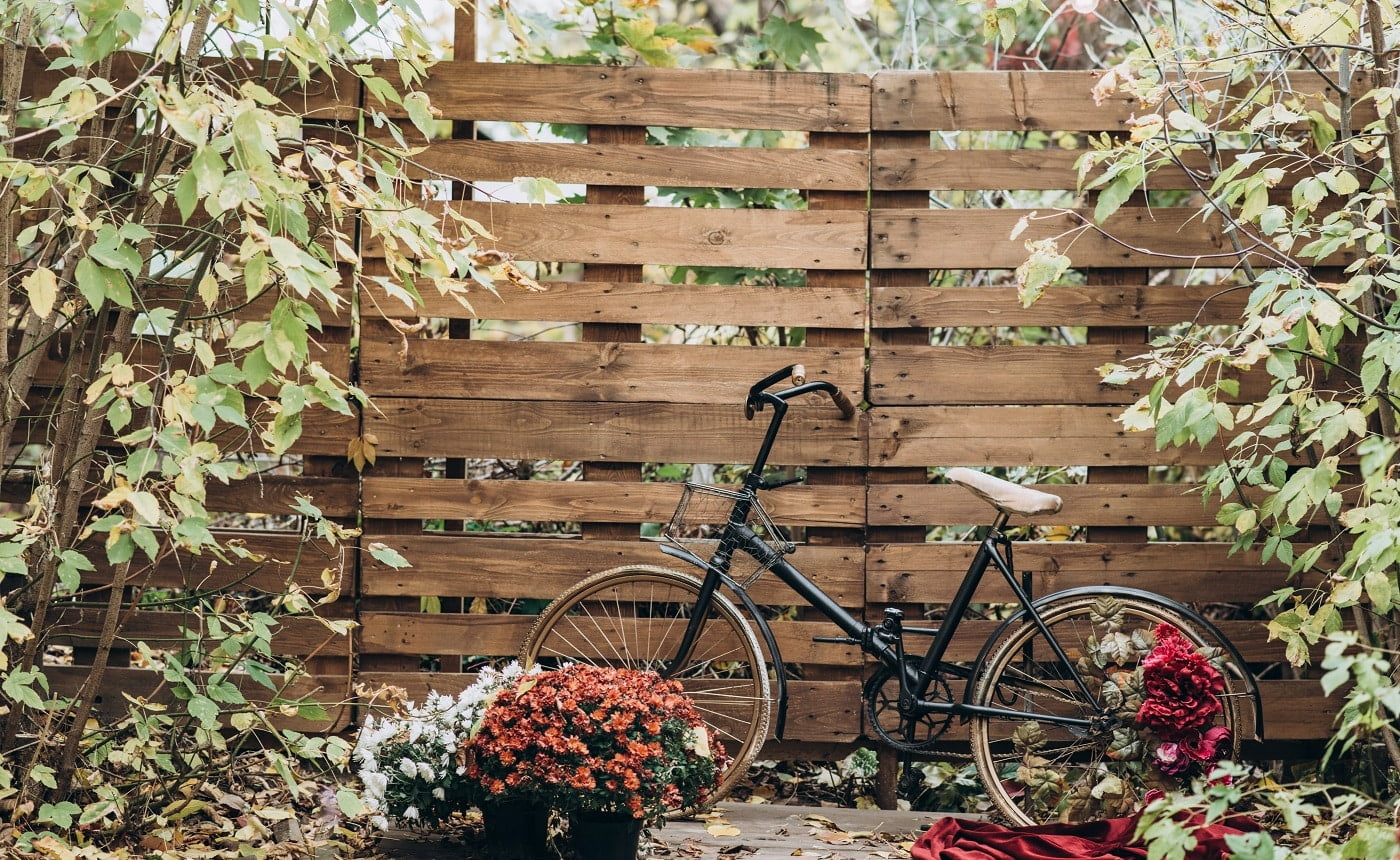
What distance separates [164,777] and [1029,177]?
11.2 feet

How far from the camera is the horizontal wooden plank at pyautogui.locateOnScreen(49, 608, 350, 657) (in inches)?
148

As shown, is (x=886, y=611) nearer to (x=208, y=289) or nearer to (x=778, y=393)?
(x=778, y=393)

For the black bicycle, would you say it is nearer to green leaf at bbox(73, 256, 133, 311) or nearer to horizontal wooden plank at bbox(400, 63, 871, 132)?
horizontal wooden plank at bbox(400, 63, 871, 132)

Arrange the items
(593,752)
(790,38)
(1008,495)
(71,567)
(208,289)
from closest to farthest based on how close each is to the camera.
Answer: (208,289) < (71,567) < (593,752) < (1008,495) < (790,38)

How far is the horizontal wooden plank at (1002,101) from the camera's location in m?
3.80

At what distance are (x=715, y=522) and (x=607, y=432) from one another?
1.63ft

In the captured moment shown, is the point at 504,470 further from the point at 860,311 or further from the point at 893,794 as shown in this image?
the point at 893,794

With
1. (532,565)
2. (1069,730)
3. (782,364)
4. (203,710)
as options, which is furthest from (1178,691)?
(203,710)

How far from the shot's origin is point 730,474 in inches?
174

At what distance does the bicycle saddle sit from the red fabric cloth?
95 centimetres

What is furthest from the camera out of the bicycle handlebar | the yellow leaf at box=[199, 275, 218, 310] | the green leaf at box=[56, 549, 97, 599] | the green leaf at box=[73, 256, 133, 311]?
the bicycle handlebar

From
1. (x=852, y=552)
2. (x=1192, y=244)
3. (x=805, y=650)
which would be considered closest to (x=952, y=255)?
(x=1192, y=244)

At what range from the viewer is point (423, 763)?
3148mm

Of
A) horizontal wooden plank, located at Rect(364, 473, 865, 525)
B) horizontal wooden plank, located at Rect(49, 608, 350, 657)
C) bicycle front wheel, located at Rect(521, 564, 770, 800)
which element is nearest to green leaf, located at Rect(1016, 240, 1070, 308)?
horizontal wooden plank, located at Rect(364, 473, 865, 525)
